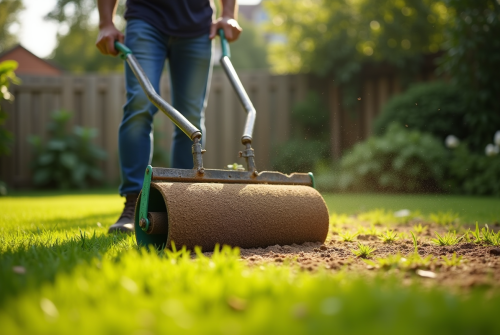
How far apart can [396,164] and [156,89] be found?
4163 millimetres

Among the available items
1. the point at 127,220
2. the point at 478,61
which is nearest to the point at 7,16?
the point at 478,61

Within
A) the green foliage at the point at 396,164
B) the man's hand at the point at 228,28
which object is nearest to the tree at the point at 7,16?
the green foliage at the point at 396,164

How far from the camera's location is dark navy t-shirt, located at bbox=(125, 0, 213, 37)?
2760mm

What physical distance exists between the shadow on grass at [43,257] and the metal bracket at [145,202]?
0.12 m

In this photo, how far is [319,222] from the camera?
229 cm

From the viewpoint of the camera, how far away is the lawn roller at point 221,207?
75.2 inches

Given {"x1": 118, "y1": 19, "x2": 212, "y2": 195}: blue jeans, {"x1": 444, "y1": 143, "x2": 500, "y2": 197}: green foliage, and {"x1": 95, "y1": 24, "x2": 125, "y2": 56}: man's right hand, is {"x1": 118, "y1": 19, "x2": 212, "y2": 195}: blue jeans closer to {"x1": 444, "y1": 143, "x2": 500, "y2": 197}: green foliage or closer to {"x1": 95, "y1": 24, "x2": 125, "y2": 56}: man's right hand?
{"x1": 95, "y1": 24, "x2": 125, "y2": 56}: man's right hand

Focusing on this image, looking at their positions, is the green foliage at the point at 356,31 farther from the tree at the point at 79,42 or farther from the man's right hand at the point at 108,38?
the tree at the point at 79,42

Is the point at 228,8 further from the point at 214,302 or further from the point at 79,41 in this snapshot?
the point at 79,41

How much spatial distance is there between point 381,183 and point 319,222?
4228 mm

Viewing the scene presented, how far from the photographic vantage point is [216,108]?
8742mm

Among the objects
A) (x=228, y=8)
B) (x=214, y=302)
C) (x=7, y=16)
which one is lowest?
(x=214, y=302)

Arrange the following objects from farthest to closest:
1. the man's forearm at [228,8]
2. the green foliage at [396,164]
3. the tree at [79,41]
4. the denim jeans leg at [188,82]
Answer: the tree at [79,41], the green foliage at [396,164], the man's forearm at [228,8], the denim jeans leg at [188,82]

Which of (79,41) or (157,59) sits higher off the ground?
(79,41)
